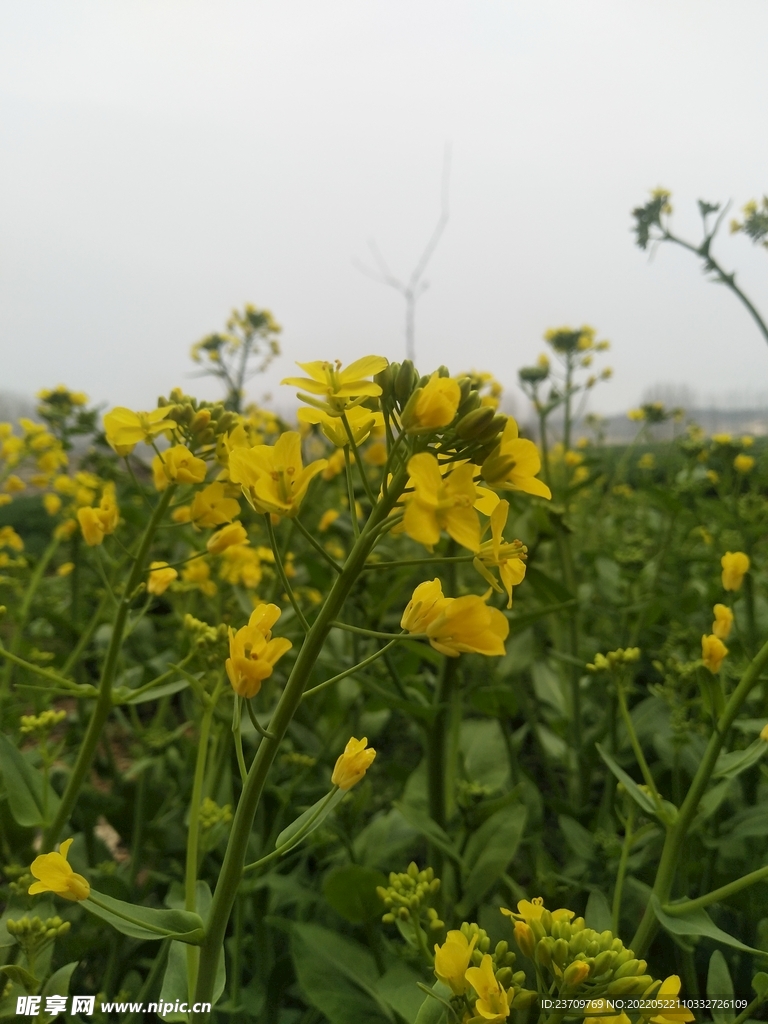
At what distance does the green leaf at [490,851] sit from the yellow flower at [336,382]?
0.75 meters

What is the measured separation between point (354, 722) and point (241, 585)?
1.45 feet

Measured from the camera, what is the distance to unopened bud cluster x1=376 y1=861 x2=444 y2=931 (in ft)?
2.24

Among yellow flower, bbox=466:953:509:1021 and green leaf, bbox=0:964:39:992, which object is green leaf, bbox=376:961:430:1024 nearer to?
yellow flower, bbox=466:953:509:1021

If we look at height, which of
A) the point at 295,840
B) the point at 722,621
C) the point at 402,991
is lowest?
the point at 402,991

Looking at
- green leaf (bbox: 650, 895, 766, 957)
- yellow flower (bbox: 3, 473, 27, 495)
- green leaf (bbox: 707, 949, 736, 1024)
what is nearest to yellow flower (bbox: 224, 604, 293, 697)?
green leaf (bbox: 650, 895, 766, 957)

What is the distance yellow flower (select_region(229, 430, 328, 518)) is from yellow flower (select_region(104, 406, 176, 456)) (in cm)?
27

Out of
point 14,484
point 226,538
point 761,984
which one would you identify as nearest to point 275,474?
point 226,538

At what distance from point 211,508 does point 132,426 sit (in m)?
0.14

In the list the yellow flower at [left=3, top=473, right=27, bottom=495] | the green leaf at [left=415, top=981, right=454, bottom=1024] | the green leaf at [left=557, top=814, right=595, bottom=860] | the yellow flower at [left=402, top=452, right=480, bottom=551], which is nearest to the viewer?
the yellow flower at [left=402, top=452, right=480, bottom=551]

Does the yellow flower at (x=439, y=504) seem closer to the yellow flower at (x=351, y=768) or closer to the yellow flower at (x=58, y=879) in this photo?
the yellow flower at (x=351, y=768)

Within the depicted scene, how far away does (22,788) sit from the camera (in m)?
0.83

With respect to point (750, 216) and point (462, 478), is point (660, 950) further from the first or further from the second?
point (750, 216)

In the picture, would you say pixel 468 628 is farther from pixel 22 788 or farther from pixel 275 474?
pixel 22 788

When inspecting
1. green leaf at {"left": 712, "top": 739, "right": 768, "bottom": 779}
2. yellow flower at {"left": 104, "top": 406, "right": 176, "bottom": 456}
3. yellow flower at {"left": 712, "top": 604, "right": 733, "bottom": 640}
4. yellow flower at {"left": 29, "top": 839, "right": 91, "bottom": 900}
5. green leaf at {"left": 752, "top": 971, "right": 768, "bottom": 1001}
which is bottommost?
green leaf at {"left": 752, "top": 971, "right": 768, "bottom": 1001}
